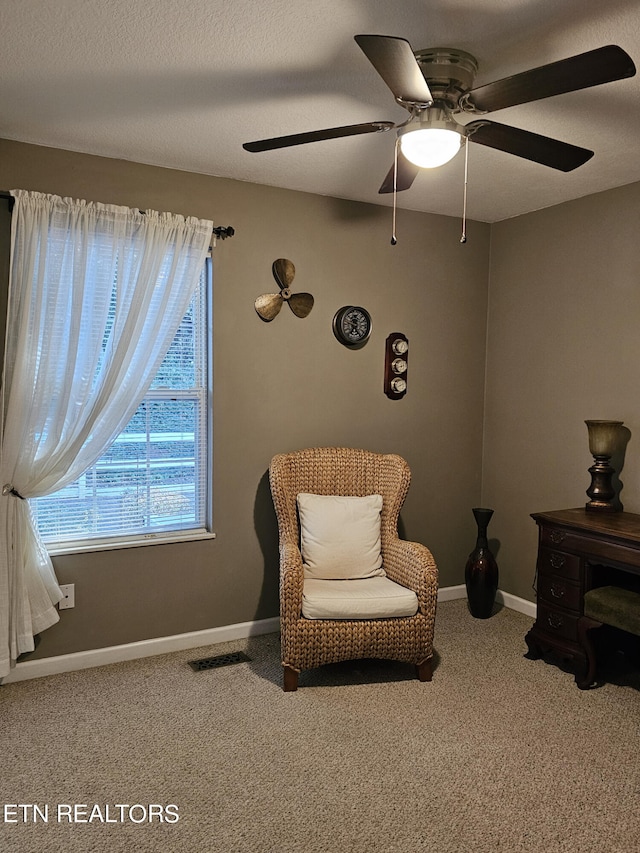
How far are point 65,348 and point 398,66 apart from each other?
6.53ft

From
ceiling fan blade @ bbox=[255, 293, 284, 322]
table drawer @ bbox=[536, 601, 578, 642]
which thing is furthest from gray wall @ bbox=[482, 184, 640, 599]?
ceiling fan blade @ bbox=[255, 293, 284, 322]

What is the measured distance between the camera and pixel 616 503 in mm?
3562

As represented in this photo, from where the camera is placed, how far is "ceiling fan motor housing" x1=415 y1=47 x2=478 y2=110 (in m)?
2.13

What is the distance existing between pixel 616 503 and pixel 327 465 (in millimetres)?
1572

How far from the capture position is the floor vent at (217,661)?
10.8ft

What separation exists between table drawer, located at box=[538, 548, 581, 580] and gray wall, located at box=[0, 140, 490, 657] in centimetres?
100

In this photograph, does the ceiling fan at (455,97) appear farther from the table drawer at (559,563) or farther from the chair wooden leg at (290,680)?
the chair wooden leg at (290,680)

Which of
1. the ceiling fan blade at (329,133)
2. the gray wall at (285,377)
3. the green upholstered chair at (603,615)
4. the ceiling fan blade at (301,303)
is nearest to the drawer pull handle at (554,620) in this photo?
the green upholstered chair at (603,615)

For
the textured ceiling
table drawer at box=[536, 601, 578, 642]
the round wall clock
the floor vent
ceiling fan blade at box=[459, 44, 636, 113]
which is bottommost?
the floor vent

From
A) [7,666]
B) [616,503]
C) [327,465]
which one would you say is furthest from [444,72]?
[7,666]

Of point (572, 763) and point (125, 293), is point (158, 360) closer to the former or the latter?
point (125, 293)

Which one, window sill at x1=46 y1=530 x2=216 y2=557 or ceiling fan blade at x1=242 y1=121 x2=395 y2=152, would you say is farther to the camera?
window sill at x1=46 y1=530 x2=216 y2=557

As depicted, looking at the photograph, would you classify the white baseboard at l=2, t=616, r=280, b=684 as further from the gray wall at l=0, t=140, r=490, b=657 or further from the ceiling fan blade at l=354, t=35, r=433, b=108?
the ceiling fan blade at l=354, t=35, r=433, b=108

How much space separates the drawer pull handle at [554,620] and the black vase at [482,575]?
2.17 ft
